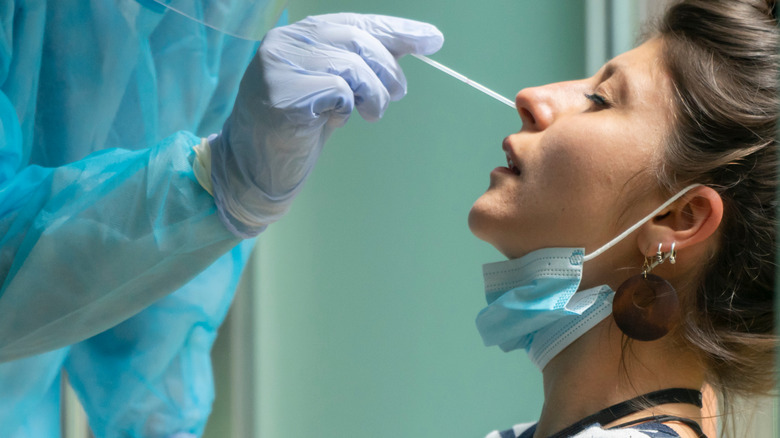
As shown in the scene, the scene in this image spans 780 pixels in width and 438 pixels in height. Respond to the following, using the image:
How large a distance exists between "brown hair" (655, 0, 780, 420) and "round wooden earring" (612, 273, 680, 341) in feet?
0.33

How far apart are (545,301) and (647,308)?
0.44ft

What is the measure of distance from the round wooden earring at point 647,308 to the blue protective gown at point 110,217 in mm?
505

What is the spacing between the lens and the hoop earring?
943 mm

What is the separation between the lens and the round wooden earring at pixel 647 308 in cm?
94

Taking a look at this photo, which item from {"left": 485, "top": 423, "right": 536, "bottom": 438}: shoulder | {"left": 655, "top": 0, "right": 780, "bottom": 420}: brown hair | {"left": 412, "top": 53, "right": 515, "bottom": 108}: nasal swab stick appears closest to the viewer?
{"left": 655, "top": 0, "right": 780, "bottom": 420}: brown hair

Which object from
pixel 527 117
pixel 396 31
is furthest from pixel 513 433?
pixel 396 31

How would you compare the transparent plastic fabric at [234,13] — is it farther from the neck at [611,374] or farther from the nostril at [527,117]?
the neck at [611,374]

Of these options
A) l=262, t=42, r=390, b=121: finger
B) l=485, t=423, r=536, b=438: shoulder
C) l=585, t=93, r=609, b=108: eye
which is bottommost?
l=485, t=423, r=536, b=438: shoulder

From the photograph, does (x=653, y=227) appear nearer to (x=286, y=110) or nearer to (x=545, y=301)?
(x=545, y=301)

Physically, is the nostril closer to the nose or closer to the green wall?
the nose

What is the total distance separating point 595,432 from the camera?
94 cm

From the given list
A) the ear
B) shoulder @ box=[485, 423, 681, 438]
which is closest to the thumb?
the ear

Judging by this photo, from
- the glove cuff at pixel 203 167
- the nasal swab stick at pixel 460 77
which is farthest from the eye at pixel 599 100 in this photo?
the glove cuff at pixel 203 167

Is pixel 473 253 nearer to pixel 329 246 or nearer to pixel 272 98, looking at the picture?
pixel 329 246
